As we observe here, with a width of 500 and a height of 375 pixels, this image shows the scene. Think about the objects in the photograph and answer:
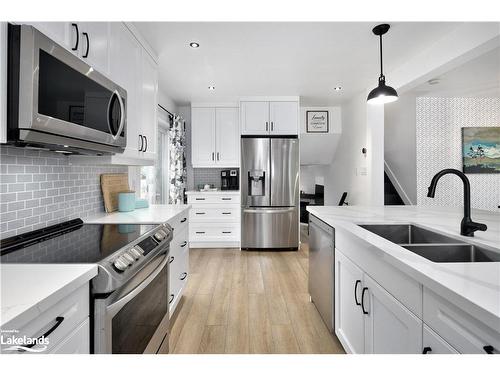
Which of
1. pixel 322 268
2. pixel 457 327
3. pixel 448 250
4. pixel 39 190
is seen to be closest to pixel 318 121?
pixel 322 268

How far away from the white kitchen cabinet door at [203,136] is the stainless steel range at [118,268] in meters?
3.00

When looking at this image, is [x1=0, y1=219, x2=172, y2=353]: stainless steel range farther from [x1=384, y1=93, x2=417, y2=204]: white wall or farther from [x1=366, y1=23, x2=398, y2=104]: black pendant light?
[x1=384, y1=93, x2=417, y2=204]: white wall

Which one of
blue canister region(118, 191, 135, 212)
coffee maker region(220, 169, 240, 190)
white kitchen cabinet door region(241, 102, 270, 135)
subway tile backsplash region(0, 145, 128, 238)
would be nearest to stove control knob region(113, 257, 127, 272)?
subway tile backsplash region(0, 145, 128, 238)

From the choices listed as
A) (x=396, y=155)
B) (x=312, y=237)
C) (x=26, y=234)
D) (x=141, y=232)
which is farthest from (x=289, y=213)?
(x=26, y=234)

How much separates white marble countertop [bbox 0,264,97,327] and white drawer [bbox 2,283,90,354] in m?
0.03

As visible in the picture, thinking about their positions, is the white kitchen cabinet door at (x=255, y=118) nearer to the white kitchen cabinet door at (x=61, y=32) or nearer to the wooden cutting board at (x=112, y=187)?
the wooden cutting board at (x=112, y=187)

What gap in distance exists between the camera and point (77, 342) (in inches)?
34.1

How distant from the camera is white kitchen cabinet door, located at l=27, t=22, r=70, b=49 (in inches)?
44.8

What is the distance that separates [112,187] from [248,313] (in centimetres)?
157

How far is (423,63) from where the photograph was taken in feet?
9.18

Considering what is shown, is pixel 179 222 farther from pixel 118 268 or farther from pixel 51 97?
pixel 51 97

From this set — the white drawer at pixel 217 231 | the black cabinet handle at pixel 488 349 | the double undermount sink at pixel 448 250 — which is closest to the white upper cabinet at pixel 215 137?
the white drawer at pixel 217 231

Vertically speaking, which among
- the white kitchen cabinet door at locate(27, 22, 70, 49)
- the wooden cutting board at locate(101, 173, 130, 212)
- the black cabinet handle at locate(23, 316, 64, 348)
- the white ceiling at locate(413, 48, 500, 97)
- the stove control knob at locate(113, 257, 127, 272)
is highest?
the white ceiling at locate(413, 48, 500, 97)
